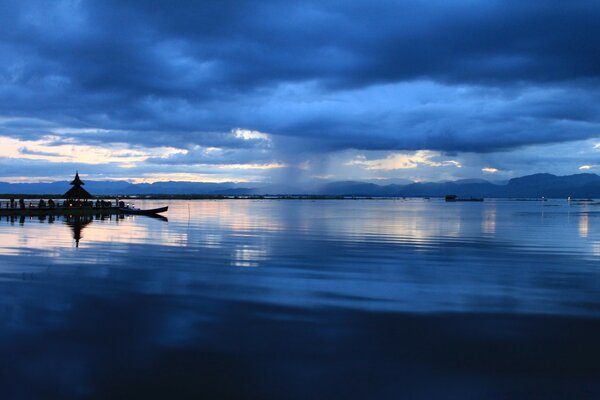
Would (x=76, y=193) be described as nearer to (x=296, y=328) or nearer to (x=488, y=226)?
(x=488, y=226)

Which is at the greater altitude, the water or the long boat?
the long boat

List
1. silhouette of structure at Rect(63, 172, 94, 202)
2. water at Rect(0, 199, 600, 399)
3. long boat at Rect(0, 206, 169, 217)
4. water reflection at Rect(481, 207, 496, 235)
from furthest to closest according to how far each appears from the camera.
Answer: silhouette of structure at Rect(63, 172, 94, 202), long boat at Rect(0, 206, 169, 217), water reflection at Rect(481, 207, 496, 235), water at Rect(0, 199, 600, 399)

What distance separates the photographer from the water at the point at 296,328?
8.27m

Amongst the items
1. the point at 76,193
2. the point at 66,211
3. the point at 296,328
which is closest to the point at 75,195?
the point at 76,193

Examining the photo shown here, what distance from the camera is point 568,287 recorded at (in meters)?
16.6

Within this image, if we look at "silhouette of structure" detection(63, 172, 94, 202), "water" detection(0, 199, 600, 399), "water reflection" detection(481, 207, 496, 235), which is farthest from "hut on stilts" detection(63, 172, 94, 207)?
"water reflection" detection(481, 207, 496, 235)

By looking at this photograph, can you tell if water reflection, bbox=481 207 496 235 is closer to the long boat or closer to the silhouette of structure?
the long boat

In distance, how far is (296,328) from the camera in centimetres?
1146

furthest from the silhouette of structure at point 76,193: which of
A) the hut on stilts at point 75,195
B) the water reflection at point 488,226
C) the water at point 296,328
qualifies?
the water reflection at point 488,226

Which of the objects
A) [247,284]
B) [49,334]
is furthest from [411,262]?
[49,334]

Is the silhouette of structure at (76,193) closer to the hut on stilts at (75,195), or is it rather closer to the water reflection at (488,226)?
the hut on stilts at (75,195)

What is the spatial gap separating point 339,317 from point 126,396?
6129 mm

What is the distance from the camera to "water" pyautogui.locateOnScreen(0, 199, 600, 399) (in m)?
8.27

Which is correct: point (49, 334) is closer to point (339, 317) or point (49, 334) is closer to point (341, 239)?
point (339, 317)
